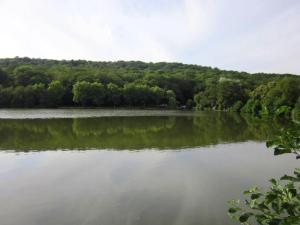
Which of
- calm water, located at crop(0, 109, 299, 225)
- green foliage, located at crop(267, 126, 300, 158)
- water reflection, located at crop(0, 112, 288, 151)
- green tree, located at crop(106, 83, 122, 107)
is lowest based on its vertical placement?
water reflection, located at crop(0, 112, 288, 151)

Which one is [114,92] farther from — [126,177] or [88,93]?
[126,177]

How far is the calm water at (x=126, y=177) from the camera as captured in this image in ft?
38.5

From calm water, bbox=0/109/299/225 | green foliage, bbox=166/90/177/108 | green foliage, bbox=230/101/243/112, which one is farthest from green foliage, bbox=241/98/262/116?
calm water, bbox=0/109/299/225

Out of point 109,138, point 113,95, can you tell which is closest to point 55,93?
point 113,95

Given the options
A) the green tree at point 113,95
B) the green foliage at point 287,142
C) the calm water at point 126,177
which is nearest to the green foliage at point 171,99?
the green tree at point 113,95

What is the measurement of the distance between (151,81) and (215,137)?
75.5m

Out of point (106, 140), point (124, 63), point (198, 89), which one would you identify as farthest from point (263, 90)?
point (124, 63)

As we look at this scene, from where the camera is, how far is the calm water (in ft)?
38.5

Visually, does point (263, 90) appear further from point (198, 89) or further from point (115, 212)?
point (115, 212)

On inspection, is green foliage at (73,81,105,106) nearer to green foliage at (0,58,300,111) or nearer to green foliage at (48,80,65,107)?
green foliage at (0,58,300,111)

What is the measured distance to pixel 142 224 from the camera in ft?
35.8

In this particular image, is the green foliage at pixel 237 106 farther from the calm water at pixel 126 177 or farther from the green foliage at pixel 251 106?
the calm water at pixel 126 177

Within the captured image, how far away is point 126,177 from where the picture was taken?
16.7 meters

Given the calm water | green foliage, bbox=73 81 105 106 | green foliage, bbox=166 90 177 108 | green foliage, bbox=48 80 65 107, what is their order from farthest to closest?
1. green foliage, bbox=166 90 177 108
2. green foliage, bbox=73 81 105 106
3. green foliage, bbox=48 80 65 107
4. the calm water
